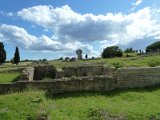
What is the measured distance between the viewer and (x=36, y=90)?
17.5m

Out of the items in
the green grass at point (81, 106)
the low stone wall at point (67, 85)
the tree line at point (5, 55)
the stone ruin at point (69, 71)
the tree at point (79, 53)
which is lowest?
the green grass at point (81, 106)

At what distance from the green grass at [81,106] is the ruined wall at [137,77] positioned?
106cm

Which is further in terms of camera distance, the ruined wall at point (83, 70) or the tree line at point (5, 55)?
the tree line at point (5, 55)

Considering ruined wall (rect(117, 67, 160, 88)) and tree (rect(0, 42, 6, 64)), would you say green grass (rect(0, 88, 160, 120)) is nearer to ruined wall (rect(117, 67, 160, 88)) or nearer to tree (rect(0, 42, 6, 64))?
ruined wall (rect(117, 67, 160, 88))

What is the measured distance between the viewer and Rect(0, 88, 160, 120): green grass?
46.3 feet

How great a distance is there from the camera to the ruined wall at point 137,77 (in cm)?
1860

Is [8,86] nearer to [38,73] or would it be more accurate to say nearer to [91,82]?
[91,82]

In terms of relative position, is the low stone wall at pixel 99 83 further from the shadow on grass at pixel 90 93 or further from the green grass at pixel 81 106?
the green grass at pixel 81 106

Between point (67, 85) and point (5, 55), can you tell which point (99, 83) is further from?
point (5, 55)

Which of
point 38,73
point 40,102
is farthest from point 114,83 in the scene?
point 38,73

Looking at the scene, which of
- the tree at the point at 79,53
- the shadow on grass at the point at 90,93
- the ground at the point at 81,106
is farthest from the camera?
the tree at the point at 79,53

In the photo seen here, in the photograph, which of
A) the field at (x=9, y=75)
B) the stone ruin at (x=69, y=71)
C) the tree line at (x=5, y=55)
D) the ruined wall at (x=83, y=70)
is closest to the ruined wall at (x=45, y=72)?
the stone ruin at (x=69, y=71)

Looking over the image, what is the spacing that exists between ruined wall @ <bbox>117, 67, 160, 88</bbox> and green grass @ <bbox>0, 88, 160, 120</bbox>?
1062 mm

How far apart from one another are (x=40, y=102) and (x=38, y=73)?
1205cm
